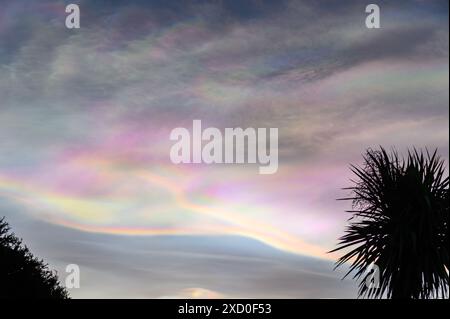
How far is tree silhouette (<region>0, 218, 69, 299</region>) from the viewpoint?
2874 cm

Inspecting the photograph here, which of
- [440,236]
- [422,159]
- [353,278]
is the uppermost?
[422,159]

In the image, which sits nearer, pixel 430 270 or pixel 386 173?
pixel 430 270

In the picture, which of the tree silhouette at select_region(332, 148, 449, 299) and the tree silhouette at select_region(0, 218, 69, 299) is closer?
the tree silhouette at select_region(332, 148, 449, 299)

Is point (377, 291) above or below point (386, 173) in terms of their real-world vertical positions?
below

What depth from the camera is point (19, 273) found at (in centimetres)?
2997

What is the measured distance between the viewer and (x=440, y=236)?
17.9 m

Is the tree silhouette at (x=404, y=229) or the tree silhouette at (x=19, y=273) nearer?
the tree silhouette at (x=404, y=229)

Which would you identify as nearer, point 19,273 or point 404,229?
point 404,229

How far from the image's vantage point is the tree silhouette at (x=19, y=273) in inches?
1131
